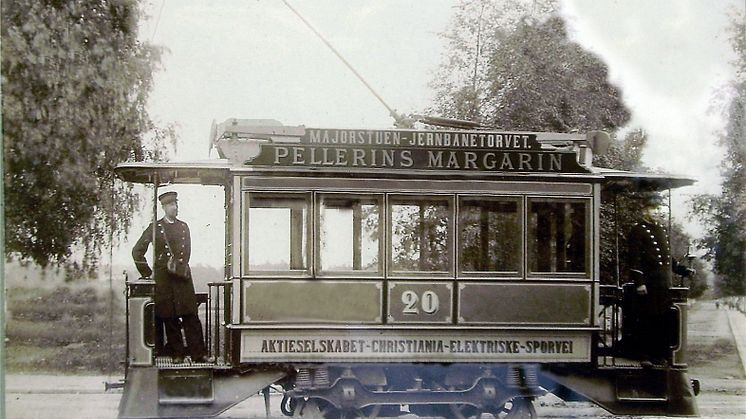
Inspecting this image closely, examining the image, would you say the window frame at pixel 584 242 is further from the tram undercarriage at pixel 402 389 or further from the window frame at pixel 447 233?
the tram undercarriage at pixel 402 389

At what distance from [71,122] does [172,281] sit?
3.89ft

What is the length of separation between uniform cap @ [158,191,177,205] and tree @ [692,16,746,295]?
345 centimetres

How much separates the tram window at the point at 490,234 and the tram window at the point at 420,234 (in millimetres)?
112

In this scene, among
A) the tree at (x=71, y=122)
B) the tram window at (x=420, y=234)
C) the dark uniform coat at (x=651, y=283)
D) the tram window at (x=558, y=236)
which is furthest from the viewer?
the dark uniform coat at (x=651, y=283)

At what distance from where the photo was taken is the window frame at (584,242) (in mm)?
4816

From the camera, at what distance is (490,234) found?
4.83 meters

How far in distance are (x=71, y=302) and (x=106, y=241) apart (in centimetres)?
45

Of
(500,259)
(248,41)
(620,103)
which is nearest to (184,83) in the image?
(248,41)

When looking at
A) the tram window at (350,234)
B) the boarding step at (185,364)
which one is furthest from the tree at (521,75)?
the boarding step at (185,364)

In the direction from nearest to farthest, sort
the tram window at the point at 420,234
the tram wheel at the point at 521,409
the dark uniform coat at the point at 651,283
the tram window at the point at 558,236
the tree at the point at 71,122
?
1. the tree at the point at 71,122
2. the tram window at the point at 420,234
3. the tram window at the point at 558,236
4. the tram wheel at the point at 521,409
5. the dark uniform coat at the point at 651,283

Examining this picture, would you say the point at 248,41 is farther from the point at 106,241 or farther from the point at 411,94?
the point at 106,241

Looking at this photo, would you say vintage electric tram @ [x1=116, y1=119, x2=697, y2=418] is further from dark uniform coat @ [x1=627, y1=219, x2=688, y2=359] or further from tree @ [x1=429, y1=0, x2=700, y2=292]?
dark uniform coat @ [x1=627, y1=219, x2=688, y2=359]

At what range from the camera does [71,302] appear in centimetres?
478

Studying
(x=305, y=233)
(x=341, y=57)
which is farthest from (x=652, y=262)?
(x=341, y=57)
